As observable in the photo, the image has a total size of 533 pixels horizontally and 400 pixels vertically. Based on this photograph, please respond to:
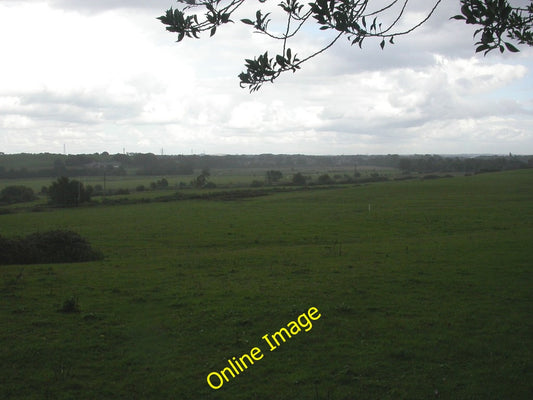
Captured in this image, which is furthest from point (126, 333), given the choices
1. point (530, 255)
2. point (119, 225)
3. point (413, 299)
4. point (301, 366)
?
Answer: point (119, 225)

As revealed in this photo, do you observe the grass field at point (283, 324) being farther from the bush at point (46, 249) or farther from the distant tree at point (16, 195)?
the distant tree at point (16, 195)

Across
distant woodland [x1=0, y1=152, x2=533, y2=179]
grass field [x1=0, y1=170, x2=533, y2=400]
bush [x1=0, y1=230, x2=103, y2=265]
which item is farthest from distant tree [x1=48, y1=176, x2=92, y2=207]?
distant woodland [x1=0, y1=152, x2=533, y2=179]

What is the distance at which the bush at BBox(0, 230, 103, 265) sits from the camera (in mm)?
21656

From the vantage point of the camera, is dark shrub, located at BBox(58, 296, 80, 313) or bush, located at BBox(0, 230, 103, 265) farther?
bush, located at BBox(0, 230, 103, 265)

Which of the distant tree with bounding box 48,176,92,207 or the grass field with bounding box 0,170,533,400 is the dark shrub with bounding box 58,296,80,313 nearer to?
the grass field with bounding box 0,170,533,400

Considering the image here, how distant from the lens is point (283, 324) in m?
10.7

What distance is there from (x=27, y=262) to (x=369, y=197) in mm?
54094

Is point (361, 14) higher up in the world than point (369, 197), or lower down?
higher up

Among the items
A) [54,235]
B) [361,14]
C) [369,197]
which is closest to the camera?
[361,14]

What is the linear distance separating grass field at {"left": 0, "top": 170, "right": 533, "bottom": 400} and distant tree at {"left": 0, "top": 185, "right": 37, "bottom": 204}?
65.8m

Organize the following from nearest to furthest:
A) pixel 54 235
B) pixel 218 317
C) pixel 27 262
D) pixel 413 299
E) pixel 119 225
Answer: pixel 218 317 → pixel 413 299 → pixel 27 262 → pixel 54 235 → pixel 119 225

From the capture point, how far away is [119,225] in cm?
4416

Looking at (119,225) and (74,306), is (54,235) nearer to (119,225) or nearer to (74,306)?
(74,306)

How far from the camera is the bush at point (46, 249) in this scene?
21.7 m
